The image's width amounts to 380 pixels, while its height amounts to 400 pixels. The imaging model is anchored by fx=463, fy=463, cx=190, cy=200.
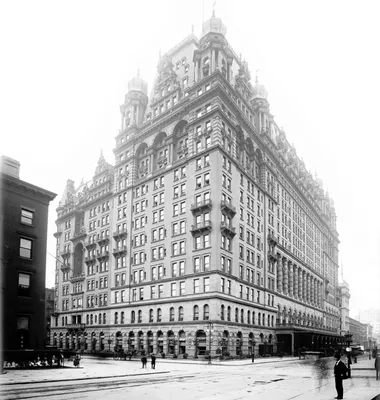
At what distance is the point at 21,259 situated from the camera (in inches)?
1789

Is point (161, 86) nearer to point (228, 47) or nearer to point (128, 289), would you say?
point (228, 47)

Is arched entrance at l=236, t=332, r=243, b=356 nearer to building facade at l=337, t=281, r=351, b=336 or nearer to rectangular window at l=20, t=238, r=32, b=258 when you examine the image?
rectangular window at l=20, t=238, r=32, b=258

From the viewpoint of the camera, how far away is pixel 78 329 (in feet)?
302

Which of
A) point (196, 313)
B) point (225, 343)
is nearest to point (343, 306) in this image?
point (225, 343)

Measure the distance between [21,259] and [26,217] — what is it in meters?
4.27

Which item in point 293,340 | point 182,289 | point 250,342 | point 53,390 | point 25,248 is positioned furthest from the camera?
point 293,340

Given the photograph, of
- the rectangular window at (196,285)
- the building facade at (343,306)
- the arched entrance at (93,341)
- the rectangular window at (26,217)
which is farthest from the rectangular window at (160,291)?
the building facade at (343,306)

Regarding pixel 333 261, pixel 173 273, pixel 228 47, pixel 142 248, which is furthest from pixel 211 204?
pixel 333 261

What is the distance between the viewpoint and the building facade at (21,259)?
4350cm

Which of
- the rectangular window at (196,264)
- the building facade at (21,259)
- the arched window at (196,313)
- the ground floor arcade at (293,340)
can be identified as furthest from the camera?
the ground floor arcade at (293,340)

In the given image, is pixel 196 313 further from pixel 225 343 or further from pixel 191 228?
pixel 191 228

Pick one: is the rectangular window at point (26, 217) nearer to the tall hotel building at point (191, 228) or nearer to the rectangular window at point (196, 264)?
the tall hotel building at point (191, 228)

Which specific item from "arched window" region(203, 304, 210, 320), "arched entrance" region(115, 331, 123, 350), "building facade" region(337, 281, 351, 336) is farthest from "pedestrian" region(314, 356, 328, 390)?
"building facade" region(337, 281, 351, 336)

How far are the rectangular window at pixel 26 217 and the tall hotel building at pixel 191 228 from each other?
1722cm
